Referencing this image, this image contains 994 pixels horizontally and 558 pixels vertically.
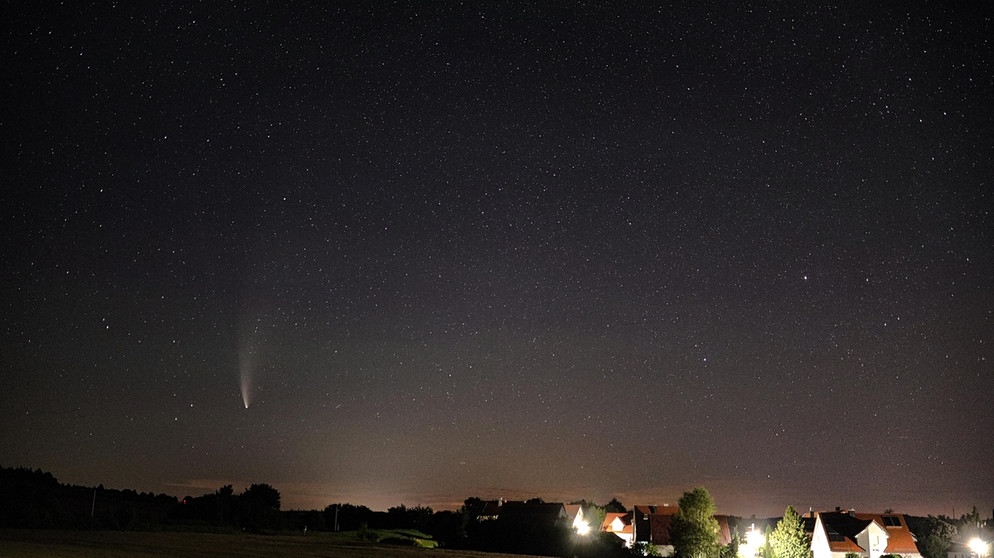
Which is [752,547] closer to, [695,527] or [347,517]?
[695,527]

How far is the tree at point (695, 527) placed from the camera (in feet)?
217

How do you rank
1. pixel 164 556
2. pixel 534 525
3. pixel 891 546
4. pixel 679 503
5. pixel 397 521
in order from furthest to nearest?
pixel 397 521 → pixel 891 546 → pixel 534 525 → pixel 679 503 → pixel 164 556

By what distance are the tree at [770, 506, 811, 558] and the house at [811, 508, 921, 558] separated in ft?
80.9

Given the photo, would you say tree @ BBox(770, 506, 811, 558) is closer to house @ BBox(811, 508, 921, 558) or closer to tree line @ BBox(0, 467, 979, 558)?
tree line @ BBox(0, 467, 979, 558)

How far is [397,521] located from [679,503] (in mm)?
46933

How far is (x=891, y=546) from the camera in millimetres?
86312

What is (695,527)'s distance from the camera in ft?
218

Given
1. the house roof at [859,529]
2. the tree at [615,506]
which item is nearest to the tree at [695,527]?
the house roof at [859,529]

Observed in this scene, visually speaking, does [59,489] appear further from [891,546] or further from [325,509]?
[891,546]

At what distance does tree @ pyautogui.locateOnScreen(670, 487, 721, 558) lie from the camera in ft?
217

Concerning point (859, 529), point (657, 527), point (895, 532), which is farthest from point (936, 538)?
point (657, 527)

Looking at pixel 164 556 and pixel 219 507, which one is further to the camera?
pixel 219 507

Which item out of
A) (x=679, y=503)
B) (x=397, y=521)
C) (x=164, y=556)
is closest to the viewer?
(x=164, y=556)

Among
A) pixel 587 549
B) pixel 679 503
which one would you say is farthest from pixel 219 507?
pixel 679 503
